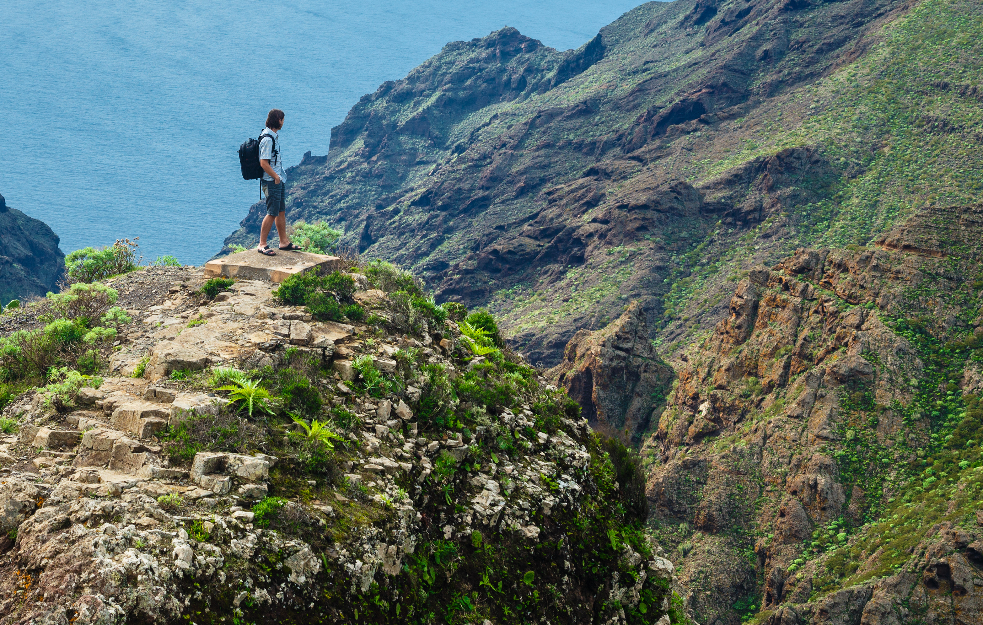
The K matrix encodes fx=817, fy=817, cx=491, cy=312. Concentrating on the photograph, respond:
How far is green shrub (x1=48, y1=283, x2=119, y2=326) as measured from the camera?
1308 cm

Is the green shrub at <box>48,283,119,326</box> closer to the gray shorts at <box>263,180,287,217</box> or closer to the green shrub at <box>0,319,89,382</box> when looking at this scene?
the green shrub at <box>0,319,89,382</box>

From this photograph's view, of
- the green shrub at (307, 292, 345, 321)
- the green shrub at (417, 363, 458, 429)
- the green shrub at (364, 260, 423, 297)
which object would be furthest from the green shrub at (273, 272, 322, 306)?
the green shrub at (417, 363, 458, 429)

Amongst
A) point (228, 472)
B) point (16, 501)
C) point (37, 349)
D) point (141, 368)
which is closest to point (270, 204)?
point (37, 349)

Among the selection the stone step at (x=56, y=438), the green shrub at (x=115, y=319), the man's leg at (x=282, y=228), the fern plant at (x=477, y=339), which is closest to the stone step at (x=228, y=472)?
the stone step at (x=56, y=438)

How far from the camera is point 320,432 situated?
30.2 feet

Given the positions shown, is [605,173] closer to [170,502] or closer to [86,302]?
[86,302]

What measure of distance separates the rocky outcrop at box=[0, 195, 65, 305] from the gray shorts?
8353cm

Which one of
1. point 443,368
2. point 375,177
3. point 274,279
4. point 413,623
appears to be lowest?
point 413,623

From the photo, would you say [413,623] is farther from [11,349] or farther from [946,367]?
[946,367]

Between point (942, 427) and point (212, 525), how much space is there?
49160 mm

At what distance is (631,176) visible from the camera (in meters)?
116

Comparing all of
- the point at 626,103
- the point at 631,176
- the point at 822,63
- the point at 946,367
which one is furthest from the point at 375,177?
the point at 946,367

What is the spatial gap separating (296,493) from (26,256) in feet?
335

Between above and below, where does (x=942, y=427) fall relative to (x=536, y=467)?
above
